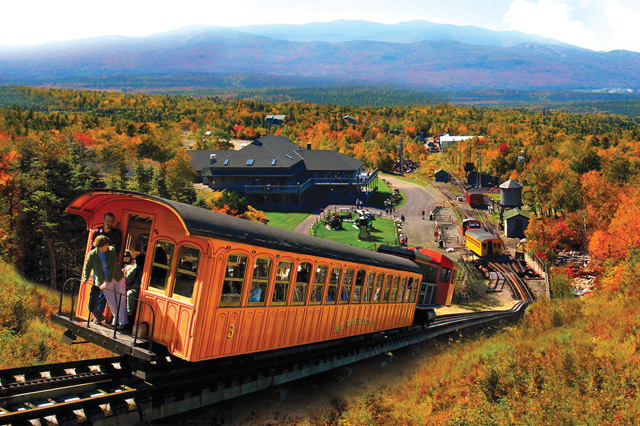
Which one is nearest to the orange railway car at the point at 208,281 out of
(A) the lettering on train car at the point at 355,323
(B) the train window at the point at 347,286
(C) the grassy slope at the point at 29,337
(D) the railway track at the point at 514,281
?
(B) the train window at the point at 347,286

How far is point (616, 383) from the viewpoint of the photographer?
521 inches

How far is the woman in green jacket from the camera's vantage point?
9586 millimetres

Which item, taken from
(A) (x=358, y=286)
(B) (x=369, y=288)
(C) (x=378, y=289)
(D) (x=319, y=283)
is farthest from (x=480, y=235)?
(D) (x=319, y=283)

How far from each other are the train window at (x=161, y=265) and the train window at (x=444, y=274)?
18.8 m

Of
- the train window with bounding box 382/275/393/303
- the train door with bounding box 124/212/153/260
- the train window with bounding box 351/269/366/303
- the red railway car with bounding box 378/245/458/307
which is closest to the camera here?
the train door with bounding box 124/212/153/260

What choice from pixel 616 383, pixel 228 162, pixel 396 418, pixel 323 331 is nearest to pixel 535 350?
pixel 616 383

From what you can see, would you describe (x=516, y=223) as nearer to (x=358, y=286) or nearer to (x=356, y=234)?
(x=356, y=234)

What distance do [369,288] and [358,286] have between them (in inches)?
32.8

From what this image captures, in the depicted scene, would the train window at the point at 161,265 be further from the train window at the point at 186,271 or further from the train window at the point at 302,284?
the train window at the point at 302,284

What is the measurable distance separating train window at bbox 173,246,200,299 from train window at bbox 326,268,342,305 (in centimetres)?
457

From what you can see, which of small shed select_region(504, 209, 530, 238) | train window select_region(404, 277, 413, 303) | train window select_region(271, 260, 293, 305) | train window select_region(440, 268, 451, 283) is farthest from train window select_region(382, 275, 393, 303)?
small shed select_region(504, 209, 530, 238)

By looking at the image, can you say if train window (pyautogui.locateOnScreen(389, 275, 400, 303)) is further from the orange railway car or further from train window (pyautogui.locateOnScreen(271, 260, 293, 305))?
train window (pyautogui.locateOnScreen(271, 260, 293, 305))

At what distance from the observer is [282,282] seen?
1148 centimetres

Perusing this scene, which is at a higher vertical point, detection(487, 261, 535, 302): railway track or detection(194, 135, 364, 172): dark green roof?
detection(194, 135, 364, 172): dark green roof
